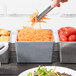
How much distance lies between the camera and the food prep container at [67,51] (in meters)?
1.51

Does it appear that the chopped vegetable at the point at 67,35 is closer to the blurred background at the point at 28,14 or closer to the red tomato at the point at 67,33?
the red tomato at the point at 67,33

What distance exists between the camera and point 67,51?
153 cm

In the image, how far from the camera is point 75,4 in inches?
91.1

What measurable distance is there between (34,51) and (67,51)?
209 millimetres

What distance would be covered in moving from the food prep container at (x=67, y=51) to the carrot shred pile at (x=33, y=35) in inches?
3.8

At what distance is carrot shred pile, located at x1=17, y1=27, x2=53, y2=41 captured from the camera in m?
1.53

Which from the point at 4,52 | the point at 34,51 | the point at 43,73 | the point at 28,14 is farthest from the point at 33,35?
the point at 28,14

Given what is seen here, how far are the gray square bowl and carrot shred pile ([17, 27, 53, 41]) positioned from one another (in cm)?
4

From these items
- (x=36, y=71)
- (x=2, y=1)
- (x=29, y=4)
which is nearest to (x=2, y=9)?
(x=2, y=1)

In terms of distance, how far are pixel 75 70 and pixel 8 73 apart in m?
0.41

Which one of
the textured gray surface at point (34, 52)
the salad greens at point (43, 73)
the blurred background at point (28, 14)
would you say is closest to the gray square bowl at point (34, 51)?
the textured gray surface at point (34, 52)

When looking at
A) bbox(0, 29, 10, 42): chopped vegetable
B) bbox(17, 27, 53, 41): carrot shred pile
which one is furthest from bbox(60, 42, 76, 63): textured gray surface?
bbox(0, 29, 10, 42): chopped vegetable

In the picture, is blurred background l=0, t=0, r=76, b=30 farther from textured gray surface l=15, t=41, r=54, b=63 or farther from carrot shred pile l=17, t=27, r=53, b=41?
textured gray surface l=15, t=41, r=54, b=63

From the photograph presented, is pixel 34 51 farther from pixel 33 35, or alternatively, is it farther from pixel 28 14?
pixel 28 14
